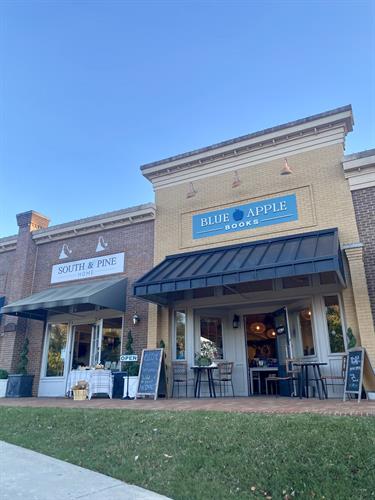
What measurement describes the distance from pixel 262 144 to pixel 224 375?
23.3 feet

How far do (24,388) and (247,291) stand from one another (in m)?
8.39

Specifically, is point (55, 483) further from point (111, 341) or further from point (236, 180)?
point (236, 180)

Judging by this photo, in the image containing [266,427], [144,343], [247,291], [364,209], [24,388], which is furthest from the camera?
[24,388]

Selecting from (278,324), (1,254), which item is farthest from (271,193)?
(1,254)

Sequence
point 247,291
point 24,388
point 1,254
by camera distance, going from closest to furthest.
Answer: point 247,291, point 24,388, point 1,254

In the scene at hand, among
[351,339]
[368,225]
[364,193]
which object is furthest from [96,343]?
[364,193]

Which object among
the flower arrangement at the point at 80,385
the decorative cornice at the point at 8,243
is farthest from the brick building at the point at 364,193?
the decorative cornice at the point at 8,243

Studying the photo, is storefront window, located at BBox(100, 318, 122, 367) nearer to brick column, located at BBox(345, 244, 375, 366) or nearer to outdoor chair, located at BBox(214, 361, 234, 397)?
outdoor chair, located at BBox(214, 361, 234, 397)

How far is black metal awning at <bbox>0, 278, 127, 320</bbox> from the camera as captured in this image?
11977 mm

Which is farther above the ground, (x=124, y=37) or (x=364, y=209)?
(x=124, y=37)

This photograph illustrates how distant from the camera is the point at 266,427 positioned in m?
5.56

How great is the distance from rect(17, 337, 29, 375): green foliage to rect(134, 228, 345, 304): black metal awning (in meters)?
5.85

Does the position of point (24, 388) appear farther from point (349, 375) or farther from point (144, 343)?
point (349, 375)

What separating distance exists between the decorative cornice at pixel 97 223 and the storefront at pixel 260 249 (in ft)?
1.93
